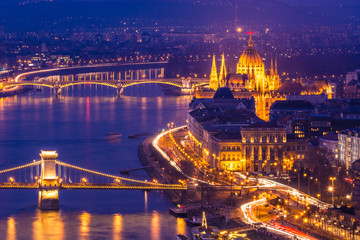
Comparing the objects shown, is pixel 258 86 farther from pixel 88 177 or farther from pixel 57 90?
pixel 88 177

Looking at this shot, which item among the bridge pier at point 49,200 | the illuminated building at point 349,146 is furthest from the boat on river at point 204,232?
the illuminated building at point 349,146

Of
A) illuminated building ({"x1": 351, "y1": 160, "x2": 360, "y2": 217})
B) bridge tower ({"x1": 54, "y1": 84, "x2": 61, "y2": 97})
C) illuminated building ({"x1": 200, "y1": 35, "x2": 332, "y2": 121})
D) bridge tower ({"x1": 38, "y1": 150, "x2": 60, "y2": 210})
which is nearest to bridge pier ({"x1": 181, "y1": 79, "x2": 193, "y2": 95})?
illuminated building ({"x1": 200, "y1": 35, "x2": 332, "y2": 121})

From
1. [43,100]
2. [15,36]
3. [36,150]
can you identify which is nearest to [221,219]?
[36,150]

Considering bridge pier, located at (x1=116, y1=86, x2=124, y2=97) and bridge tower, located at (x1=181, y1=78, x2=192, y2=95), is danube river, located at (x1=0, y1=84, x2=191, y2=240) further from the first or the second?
bridge tower, located at (x1=181, y1=78, x2=192, y2=95)

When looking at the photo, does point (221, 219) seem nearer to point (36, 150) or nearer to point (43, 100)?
point (36, 150)

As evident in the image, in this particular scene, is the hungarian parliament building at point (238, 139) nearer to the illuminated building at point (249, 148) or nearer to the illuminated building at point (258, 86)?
the illuminated building at point (249, 148)

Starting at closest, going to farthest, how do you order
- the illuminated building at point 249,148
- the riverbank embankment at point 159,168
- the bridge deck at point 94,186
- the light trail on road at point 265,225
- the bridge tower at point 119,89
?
the light trail on road at point 265,225 < the bridge deck at point 94,186 < the riverbank embankment at point 159,168 < the illuminated building at point 249,148 < the bridge tower at point 119,89

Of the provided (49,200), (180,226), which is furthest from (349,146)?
(49,200)
